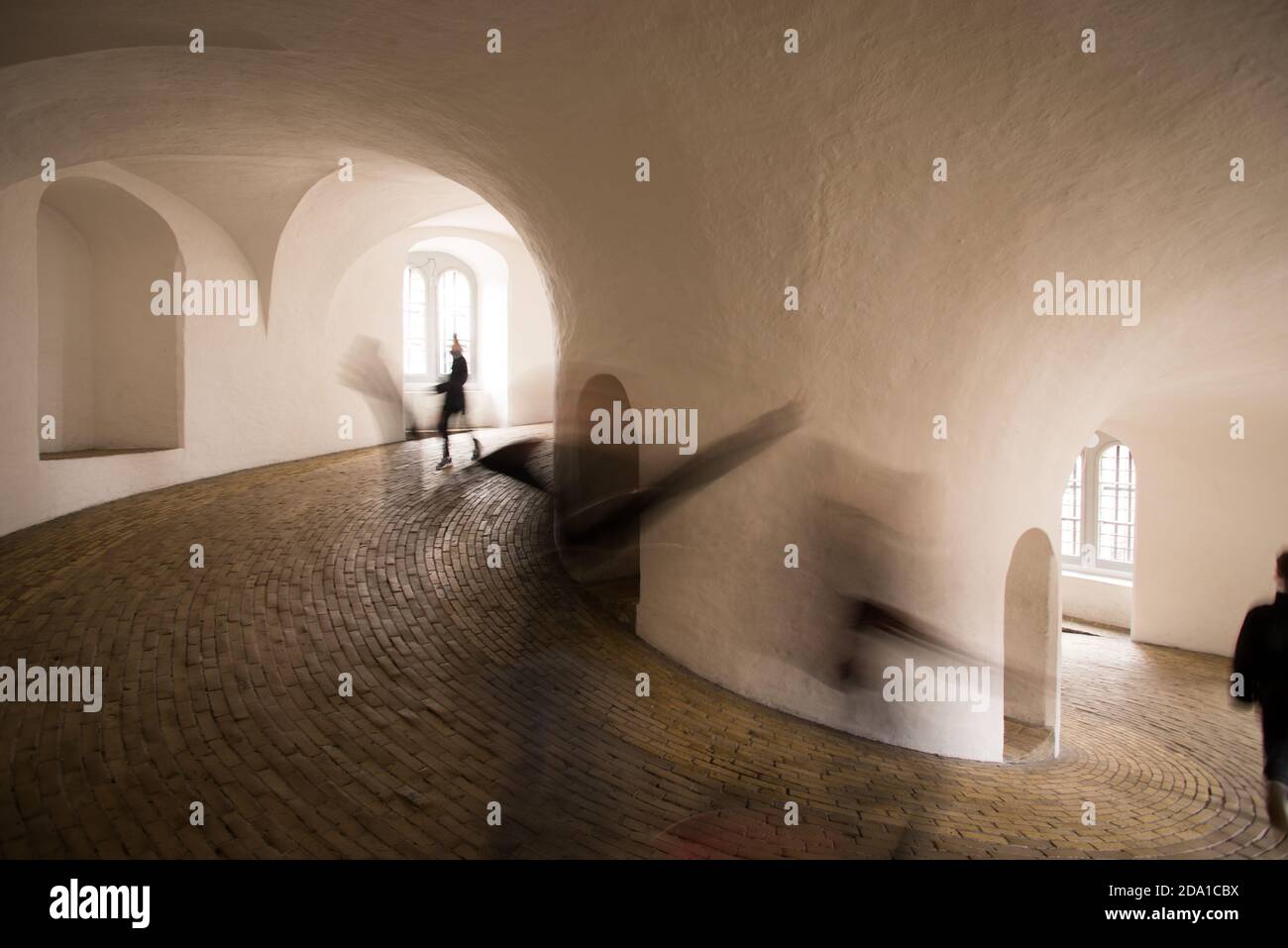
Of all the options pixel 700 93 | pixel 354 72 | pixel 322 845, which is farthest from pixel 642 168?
pixel 322 845

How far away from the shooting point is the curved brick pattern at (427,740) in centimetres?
402

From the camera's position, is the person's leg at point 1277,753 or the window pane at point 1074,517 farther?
the window pane at point 1074,517

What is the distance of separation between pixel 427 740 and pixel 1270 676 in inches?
213

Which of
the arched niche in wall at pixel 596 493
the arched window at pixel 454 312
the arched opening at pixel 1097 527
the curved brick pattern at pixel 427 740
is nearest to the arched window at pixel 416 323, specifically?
the arched window at pixel 454 312

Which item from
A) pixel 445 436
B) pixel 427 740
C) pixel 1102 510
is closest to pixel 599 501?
pixel 427 740

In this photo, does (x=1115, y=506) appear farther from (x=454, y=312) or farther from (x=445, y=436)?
(x=454, y=312)

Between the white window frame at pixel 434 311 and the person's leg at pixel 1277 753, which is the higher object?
the white window frame at pixel 434 311

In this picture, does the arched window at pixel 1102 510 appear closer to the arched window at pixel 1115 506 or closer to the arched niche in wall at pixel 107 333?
the arched window at pixel 1115 506

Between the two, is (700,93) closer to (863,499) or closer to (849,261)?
(849,261)

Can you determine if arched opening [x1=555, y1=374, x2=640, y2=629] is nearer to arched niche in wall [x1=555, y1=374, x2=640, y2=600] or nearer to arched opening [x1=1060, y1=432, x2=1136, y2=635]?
arched niche in wall [x1=555, y1=374, x2=640, y2=600]

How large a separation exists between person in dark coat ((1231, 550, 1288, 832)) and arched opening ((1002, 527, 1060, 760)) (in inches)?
131

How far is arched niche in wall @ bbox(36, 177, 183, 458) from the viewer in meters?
10.5

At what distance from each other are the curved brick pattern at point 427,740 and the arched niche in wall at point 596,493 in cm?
42

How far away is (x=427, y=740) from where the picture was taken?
15.9 ft
